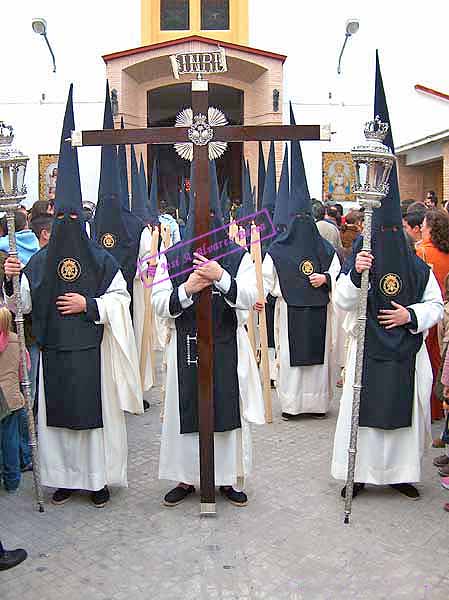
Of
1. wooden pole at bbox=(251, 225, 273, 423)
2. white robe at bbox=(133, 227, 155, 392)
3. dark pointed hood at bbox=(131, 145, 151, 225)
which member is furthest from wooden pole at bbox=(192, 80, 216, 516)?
dark pointed hood at bbox=(131, 145, 151, 225)

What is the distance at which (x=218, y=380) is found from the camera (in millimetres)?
4551

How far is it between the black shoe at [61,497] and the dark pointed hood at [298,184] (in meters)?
3.26

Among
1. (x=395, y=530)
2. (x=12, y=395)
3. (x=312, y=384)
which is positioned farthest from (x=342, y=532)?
(x=312, y=384)

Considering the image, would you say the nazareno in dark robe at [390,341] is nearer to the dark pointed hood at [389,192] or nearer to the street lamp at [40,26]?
the dark pointed hood at [389,192]

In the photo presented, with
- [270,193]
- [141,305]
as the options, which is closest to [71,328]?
[141,305]

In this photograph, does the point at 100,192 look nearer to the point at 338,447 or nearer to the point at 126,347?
the point at 126,347

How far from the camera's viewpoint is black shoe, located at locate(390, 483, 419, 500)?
474 cm

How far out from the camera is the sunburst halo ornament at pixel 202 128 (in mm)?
4191

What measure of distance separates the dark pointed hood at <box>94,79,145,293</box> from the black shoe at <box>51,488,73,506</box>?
2695 millimetres

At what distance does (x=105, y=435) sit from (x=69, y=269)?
112 centimetres

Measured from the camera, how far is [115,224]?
7.12 m

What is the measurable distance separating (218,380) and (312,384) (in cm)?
249

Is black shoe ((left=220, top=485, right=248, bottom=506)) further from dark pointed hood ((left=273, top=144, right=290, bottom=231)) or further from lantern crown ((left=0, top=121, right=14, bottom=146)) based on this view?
dark pointed hood ((left=273, top=144, right=290, bottom=231))

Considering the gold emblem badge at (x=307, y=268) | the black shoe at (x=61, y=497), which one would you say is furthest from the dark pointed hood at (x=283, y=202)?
the black shoe at (x=61, y=497)
